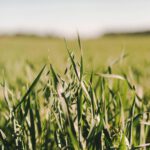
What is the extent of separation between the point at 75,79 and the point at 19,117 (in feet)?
0.73

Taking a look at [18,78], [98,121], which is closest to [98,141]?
[98,121]

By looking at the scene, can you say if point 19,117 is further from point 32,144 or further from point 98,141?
point 98,141

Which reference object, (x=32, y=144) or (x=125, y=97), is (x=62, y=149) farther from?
(x=125, y=97)

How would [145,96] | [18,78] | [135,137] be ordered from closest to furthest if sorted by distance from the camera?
1. [135,137]
2. [145,96]
3. [18,78]

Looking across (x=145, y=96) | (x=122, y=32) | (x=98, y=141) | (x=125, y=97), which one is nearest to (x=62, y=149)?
(x=98, y=141)

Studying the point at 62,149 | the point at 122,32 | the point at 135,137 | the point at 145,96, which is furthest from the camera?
the point at 122,32

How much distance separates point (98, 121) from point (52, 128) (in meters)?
0.28

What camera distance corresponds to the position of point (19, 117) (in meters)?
1.08

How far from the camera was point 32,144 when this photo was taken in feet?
3.56

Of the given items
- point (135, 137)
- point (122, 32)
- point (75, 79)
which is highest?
point (122, 32)

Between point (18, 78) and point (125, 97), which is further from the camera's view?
point (18, 78)

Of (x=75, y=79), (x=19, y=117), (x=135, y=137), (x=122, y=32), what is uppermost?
(x=122, y=32)

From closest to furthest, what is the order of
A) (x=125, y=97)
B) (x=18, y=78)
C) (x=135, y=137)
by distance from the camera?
(x=135, y=137) → (x=125, y=97) → (x=18, y=78)

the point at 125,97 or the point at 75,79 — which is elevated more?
the point at 75,79
